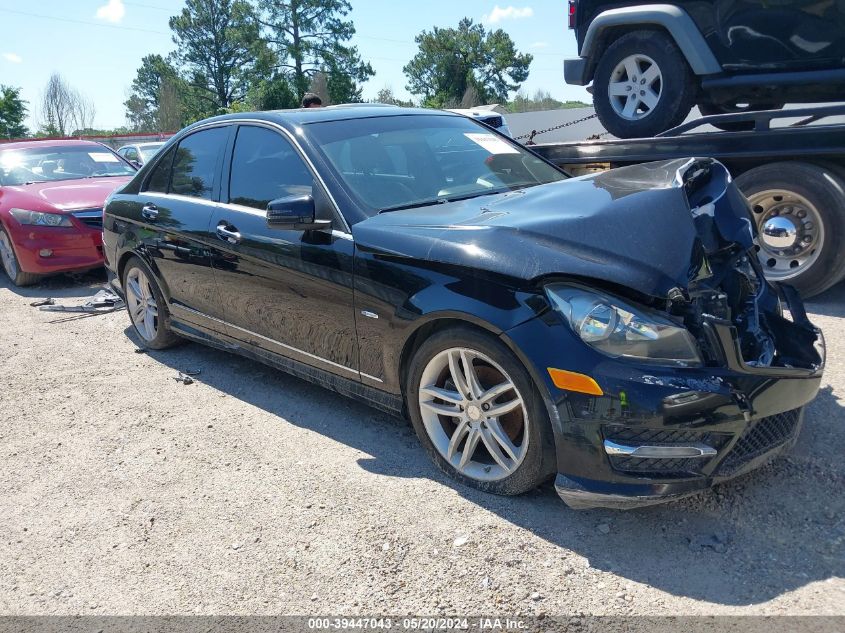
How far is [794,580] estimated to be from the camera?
2430 mm

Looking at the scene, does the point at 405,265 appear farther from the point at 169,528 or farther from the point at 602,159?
the point at 602,159

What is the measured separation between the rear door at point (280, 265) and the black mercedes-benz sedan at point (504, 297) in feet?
0.04

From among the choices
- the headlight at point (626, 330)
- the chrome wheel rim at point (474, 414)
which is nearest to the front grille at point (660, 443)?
the headlight at point (626, 330)

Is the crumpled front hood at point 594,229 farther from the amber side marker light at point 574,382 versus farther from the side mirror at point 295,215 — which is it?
the amber side marker light at point 574,382

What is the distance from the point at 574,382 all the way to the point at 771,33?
170 inches

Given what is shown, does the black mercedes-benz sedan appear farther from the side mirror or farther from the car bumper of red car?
the car bumper of red car

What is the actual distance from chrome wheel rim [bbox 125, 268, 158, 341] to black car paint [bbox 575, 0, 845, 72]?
472 cm

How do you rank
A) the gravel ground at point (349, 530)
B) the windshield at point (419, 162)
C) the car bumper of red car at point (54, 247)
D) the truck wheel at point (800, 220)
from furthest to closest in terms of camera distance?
the car bumper of red car at point (54, 247), the truck wheel at point (800, 220), the windshield at point (419, 162), the gravel ground at point (349, 530)

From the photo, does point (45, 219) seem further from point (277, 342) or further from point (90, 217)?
point (277, 342)

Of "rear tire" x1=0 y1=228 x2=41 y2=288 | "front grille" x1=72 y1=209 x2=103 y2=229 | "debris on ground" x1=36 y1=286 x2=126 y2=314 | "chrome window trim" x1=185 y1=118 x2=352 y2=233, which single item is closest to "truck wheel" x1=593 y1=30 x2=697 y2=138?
"chrome window trim" x1=185 y1=118 x2=352 y2=233

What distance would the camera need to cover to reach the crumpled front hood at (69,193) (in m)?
7.80

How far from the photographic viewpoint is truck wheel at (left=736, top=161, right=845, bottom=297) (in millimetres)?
5066

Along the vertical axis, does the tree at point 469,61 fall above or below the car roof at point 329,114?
above

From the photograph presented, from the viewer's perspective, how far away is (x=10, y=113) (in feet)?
166
